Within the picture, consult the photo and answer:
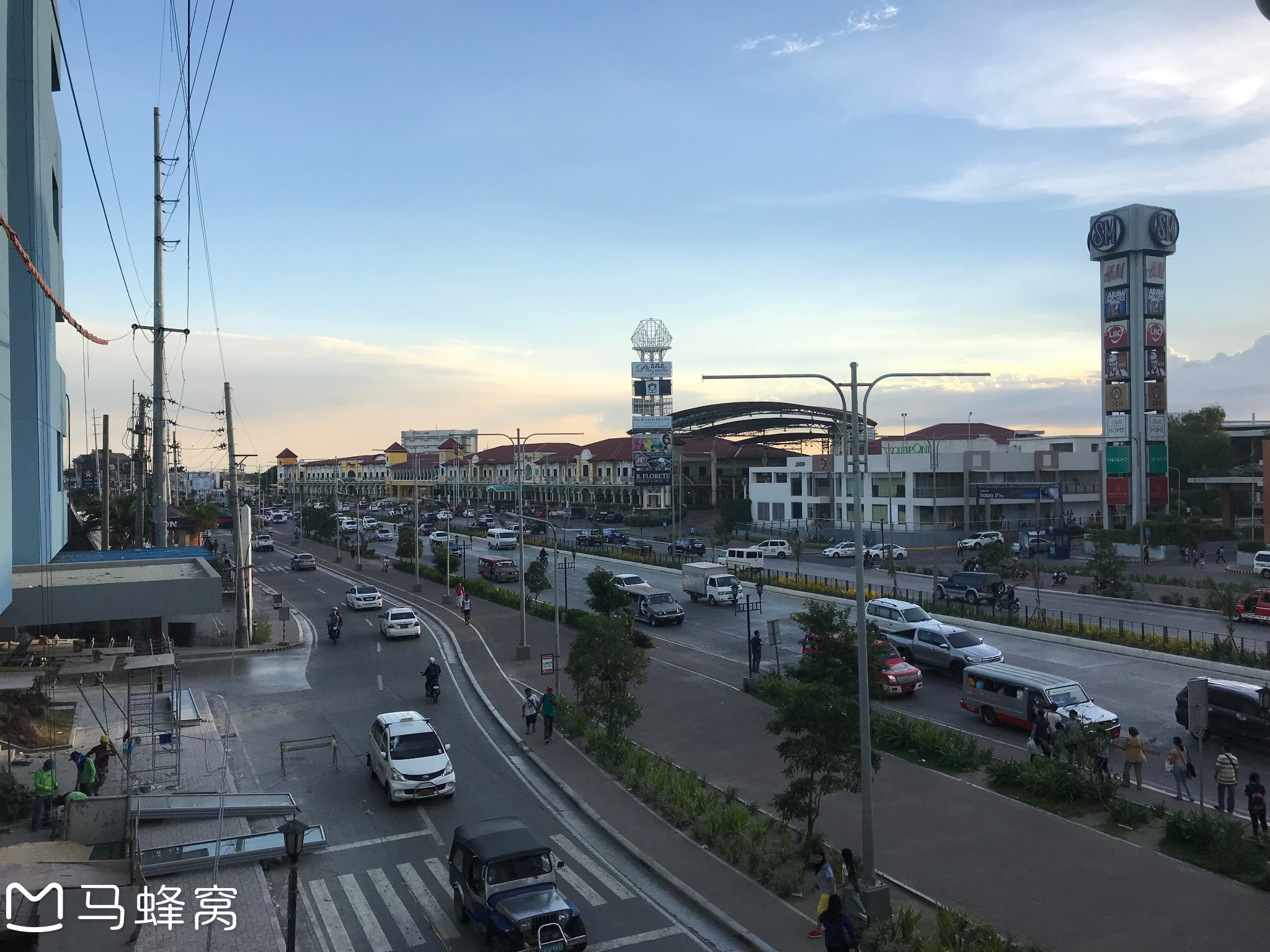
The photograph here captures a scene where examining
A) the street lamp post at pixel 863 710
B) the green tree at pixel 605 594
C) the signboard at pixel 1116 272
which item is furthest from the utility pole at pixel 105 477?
the signboard at pixel 1116 272

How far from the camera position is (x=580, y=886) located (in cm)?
1353

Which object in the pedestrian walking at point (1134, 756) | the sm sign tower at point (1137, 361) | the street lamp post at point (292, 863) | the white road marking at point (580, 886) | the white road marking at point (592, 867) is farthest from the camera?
the sm sign tower at point (1137, 361)

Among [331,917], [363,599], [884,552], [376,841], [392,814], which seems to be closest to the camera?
[331,917]

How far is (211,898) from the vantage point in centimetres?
1280

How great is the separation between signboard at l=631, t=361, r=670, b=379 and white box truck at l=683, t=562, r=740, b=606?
62.8 metres

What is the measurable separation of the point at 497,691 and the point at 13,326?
17380 mm

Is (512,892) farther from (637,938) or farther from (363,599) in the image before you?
(363,599)

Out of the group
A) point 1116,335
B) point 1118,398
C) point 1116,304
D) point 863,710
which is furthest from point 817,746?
point 1116,304

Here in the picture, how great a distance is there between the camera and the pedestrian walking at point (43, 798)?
15609mm

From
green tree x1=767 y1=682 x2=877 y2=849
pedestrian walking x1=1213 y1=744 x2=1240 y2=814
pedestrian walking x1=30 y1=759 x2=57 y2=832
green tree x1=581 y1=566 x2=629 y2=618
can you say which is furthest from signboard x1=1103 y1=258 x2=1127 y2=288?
pedestrian walking x1=30 y1=759 x2=57 y2=832

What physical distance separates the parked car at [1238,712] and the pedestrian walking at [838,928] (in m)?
12.5

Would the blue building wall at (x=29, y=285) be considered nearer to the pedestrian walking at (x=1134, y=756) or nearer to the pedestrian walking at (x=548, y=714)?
the pedestrian walking at (x=548, y=714)

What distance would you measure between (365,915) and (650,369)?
9582 centimetres

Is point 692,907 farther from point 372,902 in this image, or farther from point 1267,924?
point 1267,924
